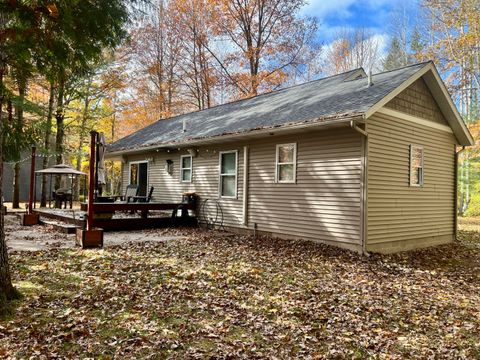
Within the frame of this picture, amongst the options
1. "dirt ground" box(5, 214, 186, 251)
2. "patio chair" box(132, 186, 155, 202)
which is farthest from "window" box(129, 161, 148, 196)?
"dirt ground" box(5, 214, 186, 251)

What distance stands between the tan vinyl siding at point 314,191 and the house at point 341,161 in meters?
0.02

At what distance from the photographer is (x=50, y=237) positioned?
29.2ft

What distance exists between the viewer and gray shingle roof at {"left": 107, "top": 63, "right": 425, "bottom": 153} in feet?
27.6

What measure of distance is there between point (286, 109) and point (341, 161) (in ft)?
8.60

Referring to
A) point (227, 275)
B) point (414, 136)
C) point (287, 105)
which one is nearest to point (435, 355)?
point (227, 275)

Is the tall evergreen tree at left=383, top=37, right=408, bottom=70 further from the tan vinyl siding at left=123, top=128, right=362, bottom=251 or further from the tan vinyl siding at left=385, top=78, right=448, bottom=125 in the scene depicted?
the tan vinyl siding at left=123, top=128, right=362, bottom=251

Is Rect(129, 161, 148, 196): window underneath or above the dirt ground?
above

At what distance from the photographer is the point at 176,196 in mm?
13188

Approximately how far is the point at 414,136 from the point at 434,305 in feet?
18.5

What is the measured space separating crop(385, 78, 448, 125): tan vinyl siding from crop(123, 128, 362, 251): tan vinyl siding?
5.68 ft

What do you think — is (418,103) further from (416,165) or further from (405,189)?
(405,189)

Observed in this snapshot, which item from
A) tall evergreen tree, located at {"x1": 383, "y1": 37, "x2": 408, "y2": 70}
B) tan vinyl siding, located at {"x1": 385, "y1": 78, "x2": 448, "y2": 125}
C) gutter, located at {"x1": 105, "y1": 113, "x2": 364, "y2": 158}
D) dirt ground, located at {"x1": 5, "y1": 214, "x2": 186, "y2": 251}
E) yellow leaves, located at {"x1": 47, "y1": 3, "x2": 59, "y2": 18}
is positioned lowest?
dirt ground, located at {"x1": 5, "y1": 214, "x2": 186, "y2": 251}

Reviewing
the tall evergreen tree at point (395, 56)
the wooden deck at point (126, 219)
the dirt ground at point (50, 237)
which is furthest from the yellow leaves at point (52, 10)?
the tall evergreen tree at point (395, 56)

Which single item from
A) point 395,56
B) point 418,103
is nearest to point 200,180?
point 418,103
